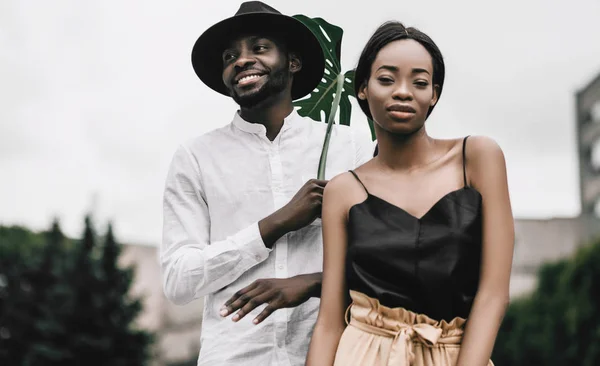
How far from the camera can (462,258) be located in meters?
2.49

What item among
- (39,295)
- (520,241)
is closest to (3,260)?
(39,295)

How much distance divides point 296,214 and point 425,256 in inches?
24.7

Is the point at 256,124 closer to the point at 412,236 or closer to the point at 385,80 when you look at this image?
the point at 385,80

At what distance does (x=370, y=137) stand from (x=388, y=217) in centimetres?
99

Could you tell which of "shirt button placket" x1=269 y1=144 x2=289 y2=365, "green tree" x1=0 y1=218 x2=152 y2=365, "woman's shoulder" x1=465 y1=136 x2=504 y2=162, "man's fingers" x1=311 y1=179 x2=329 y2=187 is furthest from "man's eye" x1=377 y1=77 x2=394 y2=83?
"green tree" x1=0 y1=218 x2=152 y2=365

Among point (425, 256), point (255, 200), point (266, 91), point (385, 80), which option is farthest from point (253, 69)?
point (425, 256)

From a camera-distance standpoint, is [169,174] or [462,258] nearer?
[462,258]

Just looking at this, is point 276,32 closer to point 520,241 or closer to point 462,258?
point 462,258

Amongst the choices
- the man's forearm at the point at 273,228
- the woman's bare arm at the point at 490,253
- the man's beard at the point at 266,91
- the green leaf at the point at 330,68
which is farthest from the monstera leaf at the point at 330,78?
the woman's bare arm at the point at 490,253

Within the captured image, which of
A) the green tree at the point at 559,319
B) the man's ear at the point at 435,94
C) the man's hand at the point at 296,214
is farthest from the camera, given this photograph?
the green tree at the point at 559,319

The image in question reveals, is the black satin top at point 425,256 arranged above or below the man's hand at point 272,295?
above

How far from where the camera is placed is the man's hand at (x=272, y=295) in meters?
3.02

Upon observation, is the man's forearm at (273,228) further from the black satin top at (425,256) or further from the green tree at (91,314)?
the green tree at (91,314)

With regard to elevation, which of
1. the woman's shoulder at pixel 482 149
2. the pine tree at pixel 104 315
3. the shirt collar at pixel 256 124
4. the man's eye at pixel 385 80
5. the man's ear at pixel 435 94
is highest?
the man's eye at pixel 385 80
